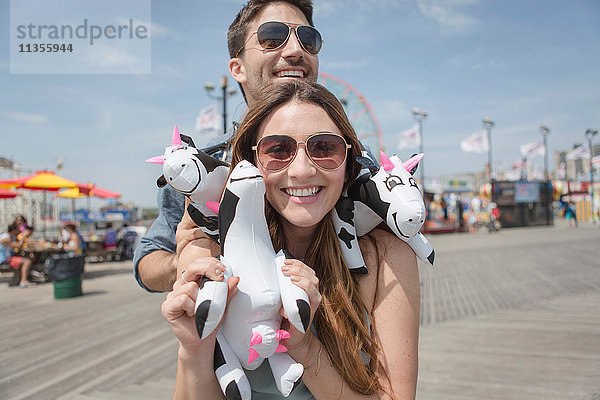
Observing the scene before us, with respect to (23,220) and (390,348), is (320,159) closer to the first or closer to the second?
(390,348)

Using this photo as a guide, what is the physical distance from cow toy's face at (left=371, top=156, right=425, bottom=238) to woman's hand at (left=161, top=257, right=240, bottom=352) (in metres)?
0.55

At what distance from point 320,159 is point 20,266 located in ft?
36.6

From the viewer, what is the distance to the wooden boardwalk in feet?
13.5

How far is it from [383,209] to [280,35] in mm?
944

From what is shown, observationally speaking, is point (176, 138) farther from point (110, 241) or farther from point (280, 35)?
point (110, 241)

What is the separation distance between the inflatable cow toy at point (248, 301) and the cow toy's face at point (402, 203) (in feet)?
1.26

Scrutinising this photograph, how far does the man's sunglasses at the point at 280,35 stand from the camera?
1882mm

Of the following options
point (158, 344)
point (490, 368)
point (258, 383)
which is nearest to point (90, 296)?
point (158, 344)

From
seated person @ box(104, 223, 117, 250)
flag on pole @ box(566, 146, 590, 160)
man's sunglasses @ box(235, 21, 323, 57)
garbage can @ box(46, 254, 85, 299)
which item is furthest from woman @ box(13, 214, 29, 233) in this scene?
flag on pole @ box(566, 146, 590, 160)

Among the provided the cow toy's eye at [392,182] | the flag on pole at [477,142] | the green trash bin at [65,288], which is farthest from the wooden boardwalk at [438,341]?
the flag on pole at [477,142]

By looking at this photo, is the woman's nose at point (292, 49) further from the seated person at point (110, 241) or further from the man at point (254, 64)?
the seated person at point (110, 241)

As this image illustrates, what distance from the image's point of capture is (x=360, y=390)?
1.32 m

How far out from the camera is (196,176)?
1.32 m

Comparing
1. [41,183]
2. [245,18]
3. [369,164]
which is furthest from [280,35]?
[41,183]
